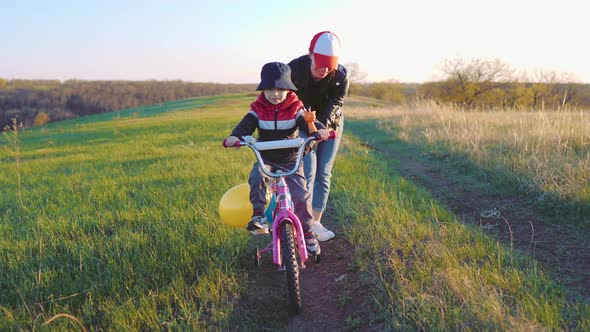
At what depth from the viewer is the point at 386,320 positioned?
9.39 ft

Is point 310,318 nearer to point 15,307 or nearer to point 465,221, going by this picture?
point 15,307

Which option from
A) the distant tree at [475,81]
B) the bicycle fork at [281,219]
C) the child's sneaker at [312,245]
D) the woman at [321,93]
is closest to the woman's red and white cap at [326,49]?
the woman at [321,93]

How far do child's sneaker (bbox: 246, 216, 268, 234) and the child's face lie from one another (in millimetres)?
1056

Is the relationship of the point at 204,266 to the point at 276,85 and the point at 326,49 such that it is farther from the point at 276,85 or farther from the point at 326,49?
the point at 326,49

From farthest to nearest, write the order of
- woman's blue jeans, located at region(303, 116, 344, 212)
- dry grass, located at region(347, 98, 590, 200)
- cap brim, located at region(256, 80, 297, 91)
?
dry grass, located at region(347, 98, 590, 200) → woman's blue jeans, located at region(303, 116, 344, 212) → cap brim, located at region(256, 80, 297, 91)

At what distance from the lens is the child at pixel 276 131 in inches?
140

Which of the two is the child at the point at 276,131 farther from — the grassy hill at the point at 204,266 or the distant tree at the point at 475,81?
the distant tree at the point at 475,81

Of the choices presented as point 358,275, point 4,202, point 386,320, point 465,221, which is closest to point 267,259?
point 358,275

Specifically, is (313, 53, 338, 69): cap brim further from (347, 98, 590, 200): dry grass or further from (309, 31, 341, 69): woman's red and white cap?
(347, 98, 590, 200): dry grass

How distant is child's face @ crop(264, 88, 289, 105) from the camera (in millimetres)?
3525

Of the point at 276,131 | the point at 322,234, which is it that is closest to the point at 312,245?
the point at 322,234

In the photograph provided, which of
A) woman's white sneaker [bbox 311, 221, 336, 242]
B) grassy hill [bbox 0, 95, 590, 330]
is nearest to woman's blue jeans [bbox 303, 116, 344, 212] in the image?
woman's white sneaker [bbox 311, 221, 336, 242]

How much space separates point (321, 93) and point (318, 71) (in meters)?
0.33

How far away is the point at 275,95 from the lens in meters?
3.53
